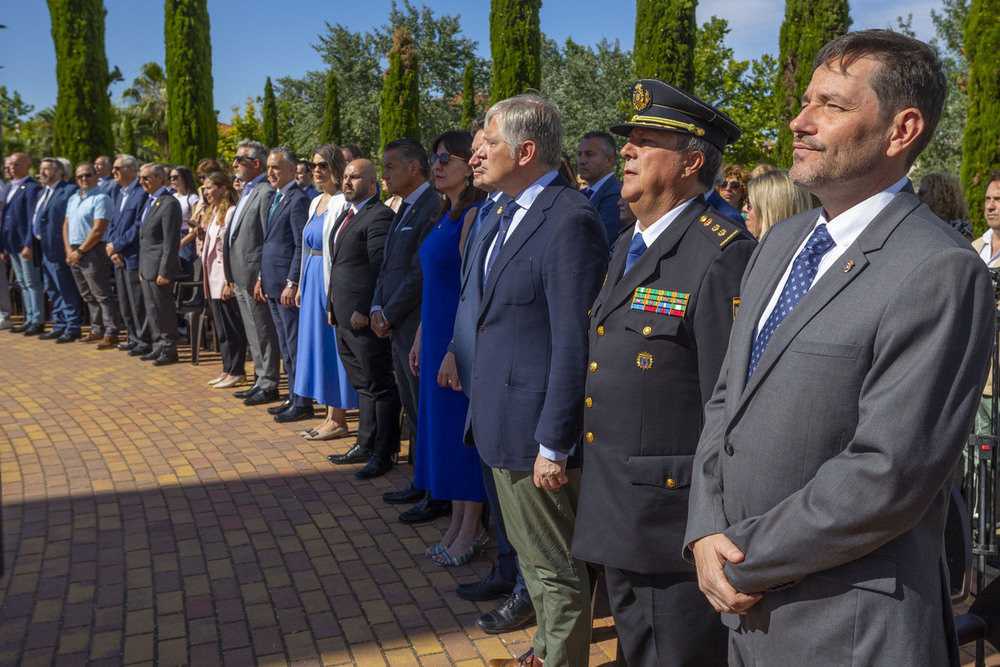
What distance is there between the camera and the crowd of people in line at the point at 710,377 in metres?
1.59

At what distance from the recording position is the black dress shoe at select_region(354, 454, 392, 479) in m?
5.82

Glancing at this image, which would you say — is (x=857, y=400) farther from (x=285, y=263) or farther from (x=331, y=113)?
(x=331, y=113)

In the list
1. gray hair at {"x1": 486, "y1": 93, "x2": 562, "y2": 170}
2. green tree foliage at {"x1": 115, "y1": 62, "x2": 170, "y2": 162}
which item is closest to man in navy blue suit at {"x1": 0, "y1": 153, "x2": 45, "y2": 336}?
gray hair at {"x1": 486, "y1": 93, "x2": 562, "y2": 170}

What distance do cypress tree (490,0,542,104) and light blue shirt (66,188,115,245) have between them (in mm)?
12230

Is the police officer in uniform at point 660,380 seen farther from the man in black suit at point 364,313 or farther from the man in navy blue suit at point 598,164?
the man in navy blue suit at point 598,164

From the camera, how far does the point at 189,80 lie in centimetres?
1825

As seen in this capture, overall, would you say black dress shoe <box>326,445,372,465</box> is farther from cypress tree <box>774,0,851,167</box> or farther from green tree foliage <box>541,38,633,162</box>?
green tree foliage <box>541,38,633,162</box>

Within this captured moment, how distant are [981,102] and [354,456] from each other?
9.42 m

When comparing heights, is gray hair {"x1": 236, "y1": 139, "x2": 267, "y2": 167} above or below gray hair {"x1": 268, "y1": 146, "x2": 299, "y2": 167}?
above

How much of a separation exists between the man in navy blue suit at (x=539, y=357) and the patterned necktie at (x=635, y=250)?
0.34 meters

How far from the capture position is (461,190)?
455 cm

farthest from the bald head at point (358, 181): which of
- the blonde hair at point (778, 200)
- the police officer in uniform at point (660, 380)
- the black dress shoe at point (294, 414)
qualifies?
the police officer in uniform at point (660, 380)

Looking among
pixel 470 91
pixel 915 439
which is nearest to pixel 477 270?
pixel 915 439

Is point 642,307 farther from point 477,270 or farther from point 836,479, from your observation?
point 477,270
